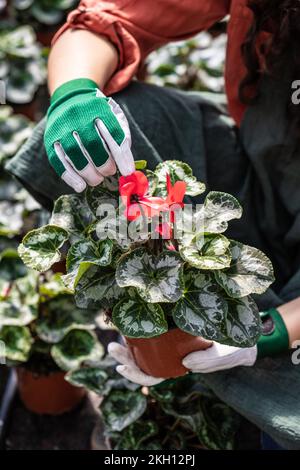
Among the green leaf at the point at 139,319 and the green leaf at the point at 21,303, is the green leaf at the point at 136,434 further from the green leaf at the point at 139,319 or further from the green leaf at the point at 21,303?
the green leaf at the point at 139,319

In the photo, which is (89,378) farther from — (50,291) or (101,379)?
(50,291)

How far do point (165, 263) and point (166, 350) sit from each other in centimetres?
16

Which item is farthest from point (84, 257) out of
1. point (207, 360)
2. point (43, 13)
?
point (43, 13)

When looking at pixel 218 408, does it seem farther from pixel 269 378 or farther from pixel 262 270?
pixel 262 270

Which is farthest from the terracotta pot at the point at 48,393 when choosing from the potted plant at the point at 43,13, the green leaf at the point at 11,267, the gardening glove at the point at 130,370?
the potted plant at the point at 43,13

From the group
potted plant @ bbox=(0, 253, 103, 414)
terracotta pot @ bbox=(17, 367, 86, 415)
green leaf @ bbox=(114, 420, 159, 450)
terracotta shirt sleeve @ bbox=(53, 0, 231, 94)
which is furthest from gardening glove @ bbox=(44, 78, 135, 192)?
terracotta pot @ bbox=(17, 367, 86, 415)

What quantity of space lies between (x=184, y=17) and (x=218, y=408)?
763mm

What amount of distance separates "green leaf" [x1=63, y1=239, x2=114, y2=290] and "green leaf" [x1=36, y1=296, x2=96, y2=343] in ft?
1.79

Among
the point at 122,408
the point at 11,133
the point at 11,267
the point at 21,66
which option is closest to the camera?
the point at 122,408

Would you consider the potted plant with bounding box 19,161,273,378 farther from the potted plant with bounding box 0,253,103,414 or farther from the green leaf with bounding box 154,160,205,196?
the potted plant with bounding box 0,253,103,414

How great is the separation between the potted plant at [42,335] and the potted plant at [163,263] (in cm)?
45

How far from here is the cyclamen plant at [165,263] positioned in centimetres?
100

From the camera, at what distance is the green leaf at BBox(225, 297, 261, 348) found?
3.39ft

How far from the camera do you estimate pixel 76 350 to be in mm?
1552
